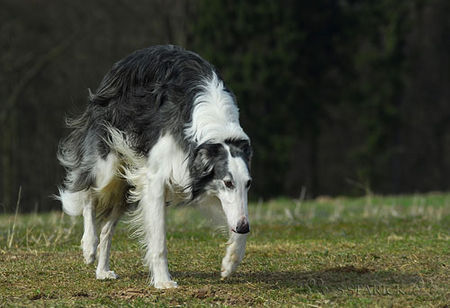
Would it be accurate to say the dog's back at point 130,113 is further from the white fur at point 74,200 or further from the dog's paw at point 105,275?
the dog's paw at point 105,275

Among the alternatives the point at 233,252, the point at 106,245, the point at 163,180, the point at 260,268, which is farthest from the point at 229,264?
the point at 106,245

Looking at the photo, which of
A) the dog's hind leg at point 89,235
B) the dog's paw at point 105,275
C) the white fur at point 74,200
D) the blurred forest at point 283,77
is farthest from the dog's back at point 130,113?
the blurred forest at point 283,77

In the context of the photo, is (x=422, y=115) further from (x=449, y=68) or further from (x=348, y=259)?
(x=348, y=259)

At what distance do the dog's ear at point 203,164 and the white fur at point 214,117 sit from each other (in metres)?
0.07

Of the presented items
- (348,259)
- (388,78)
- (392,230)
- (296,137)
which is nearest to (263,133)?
(296,137)

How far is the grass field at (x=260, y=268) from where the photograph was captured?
21.2 feet

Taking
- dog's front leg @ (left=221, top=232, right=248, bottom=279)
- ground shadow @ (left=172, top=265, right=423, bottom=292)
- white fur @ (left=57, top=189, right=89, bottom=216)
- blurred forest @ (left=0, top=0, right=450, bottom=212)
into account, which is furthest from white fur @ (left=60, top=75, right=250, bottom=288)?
blurred forest @ (left=0, top=0, right=450, bottom=212)

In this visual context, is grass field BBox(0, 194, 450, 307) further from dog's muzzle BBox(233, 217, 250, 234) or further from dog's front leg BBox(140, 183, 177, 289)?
dog's muzzle BBox(233, 217, 250, 234)

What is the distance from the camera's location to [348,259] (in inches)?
334

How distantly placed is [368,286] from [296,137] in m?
24.3

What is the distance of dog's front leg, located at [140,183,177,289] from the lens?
23.1ft

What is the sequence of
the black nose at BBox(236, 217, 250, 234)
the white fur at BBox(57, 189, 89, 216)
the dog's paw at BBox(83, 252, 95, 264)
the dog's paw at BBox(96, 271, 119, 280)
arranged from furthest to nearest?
the white fur at BBox(57, 189, 89, 216), the dog's paw at BBox(83, 252, 95, 264), the dog's paw at BBox(96, 271, 119, 280), the black nose at BBox(236, 217, 250, 234)

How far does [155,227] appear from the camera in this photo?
23.4ft

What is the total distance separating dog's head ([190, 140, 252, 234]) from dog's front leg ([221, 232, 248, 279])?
422 mm
